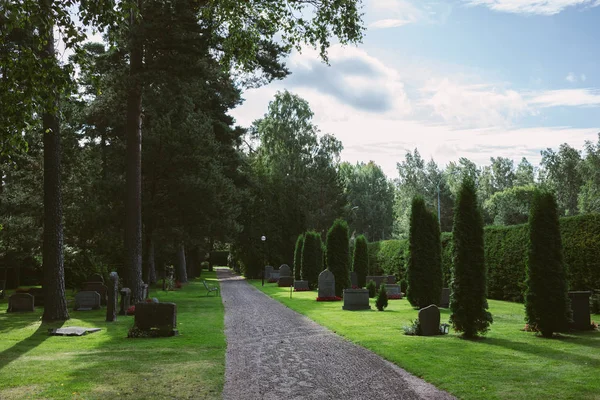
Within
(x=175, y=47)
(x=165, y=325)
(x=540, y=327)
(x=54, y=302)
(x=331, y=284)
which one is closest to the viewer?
(x=540, y=327)

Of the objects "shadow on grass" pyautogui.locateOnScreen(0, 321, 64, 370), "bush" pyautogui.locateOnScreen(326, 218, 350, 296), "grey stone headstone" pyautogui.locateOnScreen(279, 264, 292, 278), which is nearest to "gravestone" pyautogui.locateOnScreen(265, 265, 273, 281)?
"grey stone headstone" pyautogui.locateOnScreen(279, 264, 292, 278)

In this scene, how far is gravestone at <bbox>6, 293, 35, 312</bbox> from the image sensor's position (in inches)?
850

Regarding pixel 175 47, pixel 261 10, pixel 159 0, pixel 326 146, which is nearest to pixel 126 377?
pixel 261 10

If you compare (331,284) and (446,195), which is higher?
(446,195)

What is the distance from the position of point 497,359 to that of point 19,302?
759 inches

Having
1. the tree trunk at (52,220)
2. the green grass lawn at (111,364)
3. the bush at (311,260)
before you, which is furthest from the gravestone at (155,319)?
the bush at (311,260)

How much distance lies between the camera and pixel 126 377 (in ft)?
29.2

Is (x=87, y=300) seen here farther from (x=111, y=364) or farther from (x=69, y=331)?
(x=111, y=364)

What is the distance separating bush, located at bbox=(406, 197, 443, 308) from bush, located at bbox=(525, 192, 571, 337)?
24.6 feet

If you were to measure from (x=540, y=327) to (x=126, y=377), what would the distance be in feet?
32.4

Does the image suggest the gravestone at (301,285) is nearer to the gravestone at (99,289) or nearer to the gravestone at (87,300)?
the gravestone at (99,289)

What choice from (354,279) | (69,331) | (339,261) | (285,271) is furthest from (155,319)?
(285,271)

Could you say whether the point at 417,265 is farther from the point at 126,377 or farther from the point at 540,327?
the point at 126,377

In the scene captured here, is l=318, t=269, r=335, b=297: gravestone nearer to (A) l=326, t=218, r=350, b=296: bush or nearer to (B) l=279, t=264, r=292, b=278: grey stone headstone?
(A) l=326, t=218, r=350, b=296: bush
